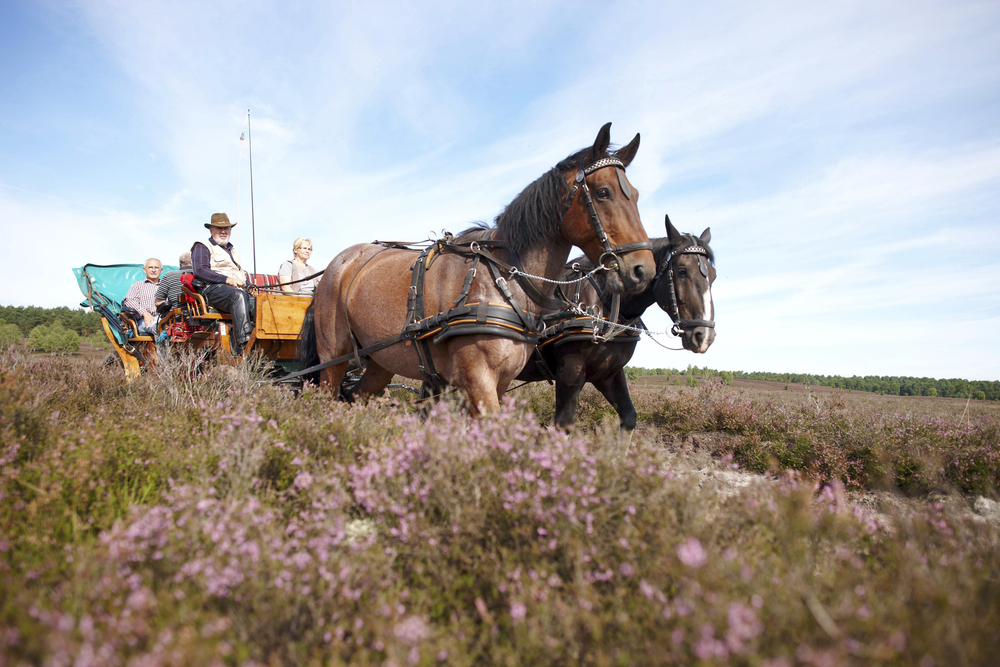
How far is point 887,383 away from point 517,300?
38285mm

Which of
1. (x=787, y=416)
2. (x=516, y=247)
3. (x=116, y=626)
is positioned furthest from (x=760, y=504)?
(x=787, y=416)

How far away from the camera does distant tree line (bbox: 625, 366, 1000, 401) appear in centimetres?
2405

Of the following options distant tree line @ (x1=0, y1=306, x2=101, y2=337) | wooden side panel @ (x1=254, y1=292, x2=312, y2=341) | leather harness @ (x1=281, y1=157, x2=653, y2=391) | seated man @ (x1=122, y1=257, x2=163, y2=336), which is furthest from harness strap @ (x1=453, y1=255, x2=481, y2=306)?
distant tree line @ (x1=0, y1=306, x2=101, y2=337)

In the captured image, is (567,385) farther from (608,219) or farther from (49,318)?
(49,318)

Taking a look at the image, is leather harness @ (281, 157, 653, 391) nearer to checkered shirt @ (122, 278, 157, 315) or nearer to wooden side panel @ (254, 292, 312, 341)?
wooden side panel @ (254, 292, 312, 341)

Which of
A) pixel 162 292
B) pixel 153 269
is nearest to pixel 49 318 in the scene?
pixel 153 269

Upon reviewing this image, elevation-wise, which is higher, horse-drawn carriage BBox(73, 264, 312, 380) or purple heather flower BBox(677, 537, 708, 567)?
horse-drawn carriage BBox(73, 264, 312, 380)

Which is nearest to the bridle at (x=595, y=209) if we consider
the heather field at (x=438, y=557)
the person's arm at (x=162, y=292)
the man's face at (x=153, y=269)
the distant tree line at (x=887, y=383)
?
the heather field at (x=438, y=557)

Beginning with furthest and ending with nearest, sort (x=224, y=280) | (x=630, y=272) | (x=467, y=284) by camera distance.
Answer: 1. (x=224, y=280)
2. (x=467, y=284)
3. (x=630, y=272)

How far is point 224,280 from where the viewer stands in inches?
220

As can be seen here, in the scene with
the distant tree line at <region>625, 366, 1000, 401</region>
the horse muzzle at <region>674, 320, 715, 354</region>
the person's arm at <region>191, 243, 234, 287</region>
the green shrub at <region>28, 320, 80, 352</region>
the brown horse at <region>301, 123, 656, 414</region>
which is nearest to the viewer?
the brown horse at <region>301, 123, 656, 414</region>

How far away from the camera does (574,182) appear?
3385 mm

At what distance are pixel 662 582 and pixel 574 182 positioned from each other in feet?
8.45

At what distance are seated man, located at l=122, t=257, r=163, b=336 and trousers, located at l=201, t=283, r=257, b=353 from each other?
2499 mm
